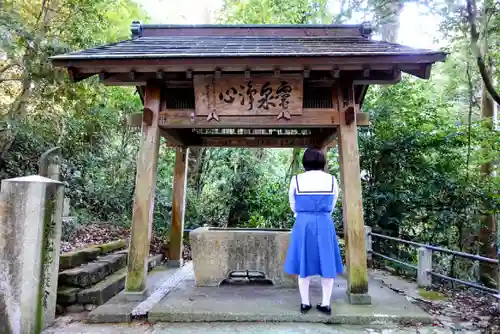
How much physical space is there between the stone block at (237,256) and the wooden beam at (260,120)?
1683mm

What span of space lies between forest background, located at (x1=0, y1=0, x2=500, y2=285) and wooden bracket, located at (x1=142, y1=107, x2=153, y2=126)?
3.64 meters

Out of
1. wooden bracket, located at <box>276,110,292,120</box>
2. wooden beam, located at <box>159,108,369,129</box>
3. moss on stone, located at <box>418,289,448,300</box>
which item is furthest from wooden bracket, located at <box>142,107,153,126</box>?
→ moss on stone, located at <box>418,289,448,300</box>

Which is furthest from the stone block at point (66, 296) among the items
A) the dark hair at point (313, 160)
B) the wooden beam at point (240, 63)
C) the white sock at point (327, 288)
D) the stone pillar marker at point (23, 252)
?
the dark hair at point (313, 160)

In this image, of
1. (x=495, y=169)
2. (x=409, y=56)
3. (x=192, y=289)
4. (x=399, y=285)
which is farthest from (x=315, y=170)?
(x=495, y=169)

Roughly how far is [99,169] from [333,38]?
7800 mm

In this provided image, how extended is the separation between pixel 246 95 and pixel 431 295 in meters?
4.01

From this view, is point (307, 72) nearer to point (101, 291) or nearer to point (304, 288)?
point (304, 288)

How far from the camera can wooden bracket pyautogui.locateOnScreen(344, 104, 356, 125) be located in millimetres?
4457

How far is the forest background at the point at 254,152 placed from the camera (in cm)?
698

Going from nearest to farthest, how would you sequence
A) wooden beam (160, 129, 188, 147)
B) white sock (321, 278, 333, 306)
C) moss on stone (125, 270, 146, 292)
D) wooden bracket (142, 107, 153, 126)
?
1. white sock (321, 278, 333, 306)
2. moss on stone (125, 270, 146, 292)
3. wooden bracket (142, 107, 153, 126)
4. wooden beam (160, 129, 188, 147)

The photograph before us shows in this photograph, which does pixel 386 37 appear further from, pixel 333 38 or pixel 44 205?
pixel 44 205

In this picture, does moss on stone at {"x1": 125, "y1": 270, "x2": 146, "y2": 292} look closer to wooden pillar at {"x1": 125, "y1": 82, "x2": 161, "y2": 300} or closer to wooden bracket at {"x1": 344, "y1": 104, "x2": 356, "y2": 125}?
wooden pillar at {"x1": 125, "y1": 82, "x2": 161, "y2": 300}

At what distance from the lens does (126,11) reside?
30.5ft

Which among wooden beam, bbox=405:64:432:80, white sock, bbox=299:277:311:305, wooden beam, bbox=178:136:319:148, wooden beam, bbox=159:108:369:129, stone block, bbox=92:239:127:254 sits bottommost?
white sock, bbox=299:277:311:305
